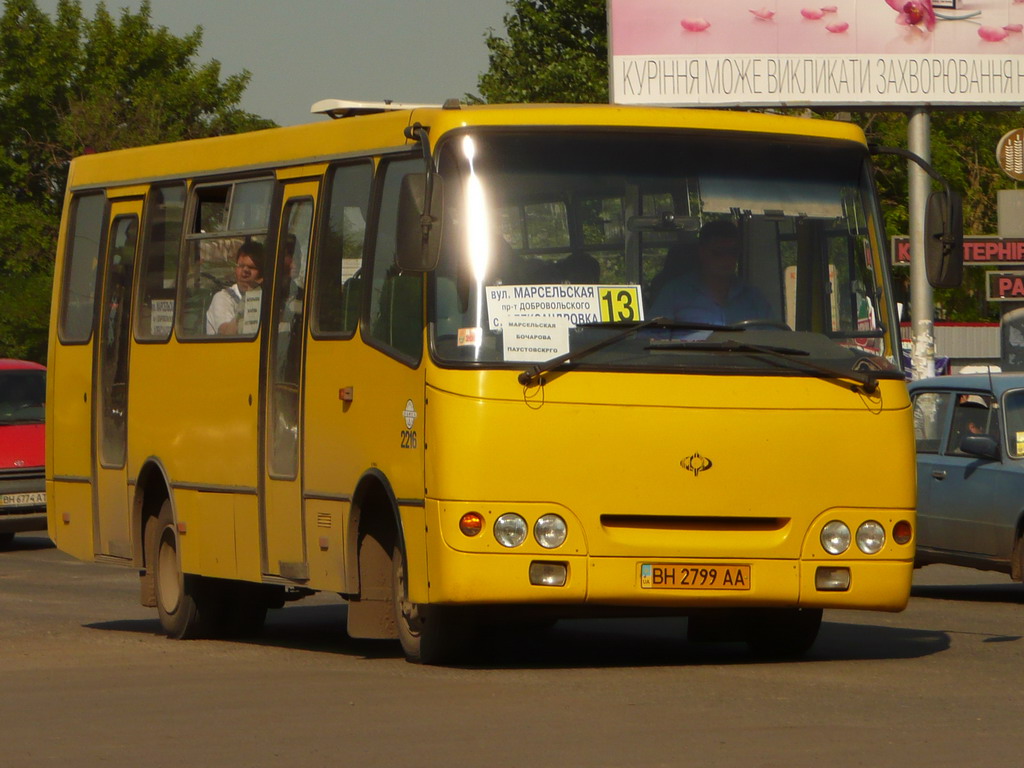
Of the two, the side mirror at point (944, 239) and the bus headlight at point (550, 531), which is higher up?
the side mirror at point (944, 239)

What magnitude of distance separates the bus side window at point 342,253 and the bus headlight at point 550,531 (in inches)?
67.0

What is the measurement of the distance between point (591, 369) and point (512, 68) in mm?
47591

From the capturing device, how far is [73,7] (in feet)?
229

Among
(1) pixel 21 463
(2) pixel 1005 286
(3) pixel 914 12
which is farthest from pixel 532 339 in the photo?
(3) pixel 914 12

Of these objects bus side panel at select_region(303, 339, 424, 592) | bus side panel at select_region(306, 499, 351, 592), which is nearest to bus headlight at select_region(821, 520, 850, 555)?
bus side panel at select_region(303, 339, 424, 592)

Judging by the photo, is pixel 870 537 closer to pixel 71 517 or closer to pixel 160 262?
pixel 160 262

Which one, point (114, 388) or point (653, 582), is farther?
point (114, 388)

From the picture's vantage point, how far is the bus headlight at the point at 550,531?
10188mm

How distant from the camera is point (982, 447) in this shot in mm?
16312

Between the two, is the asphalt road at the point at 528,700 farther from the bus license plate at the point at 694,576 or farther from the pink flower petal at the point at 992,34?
the pink flower petal at the point at 992,34

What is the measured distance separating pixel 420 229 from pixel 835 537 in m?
2.45

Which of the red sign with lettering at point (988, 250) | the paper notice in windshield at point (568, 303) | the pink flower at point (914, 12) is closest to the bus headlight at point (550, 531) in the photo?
the paper notice in windshield at point (568, 303)

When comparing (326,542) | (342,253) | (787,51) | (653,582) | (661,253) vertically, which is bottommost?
(653,582)

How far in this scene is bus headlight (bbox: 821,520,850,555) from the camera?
10570 millimetres
